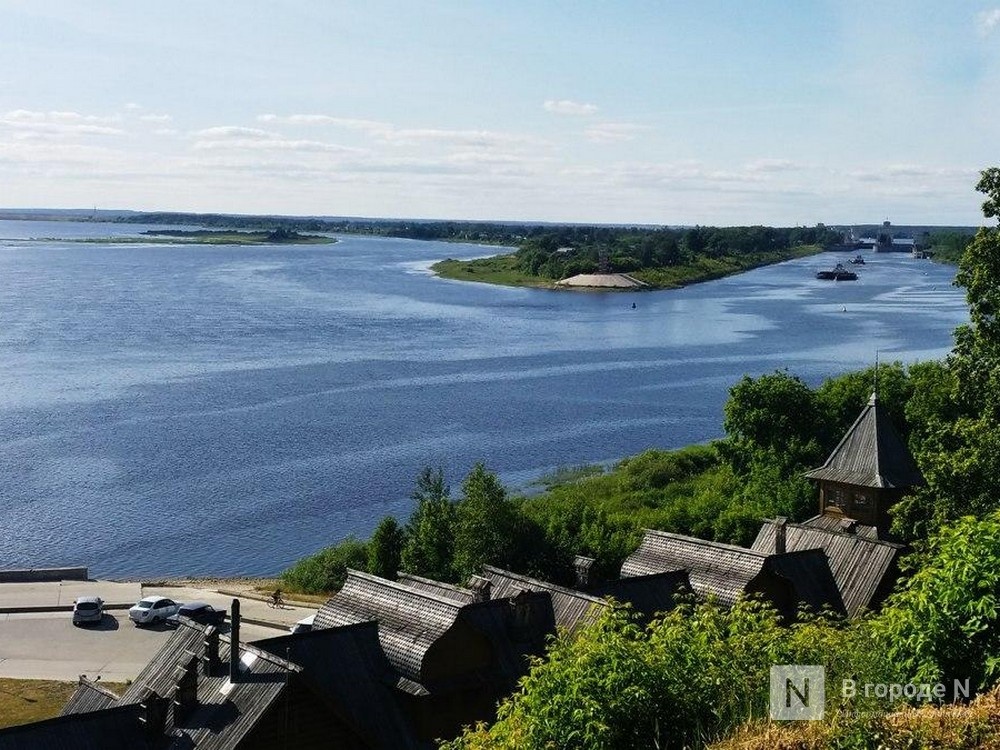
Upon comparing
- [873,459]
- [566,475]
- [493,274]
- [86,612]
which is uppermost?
[873,459]

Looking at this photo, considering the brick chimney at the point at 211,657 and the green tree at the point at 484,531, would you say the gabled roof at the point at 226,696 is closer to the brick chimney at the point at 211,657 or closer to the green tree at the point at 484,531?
the brick chimney at the point at 211,657

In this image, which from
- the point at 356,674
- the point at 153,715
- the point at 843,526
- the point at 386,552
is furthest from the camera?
the point at 386,552

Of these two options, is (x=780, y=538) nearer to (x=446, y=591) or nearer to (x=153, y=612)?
(x=446, y=591)

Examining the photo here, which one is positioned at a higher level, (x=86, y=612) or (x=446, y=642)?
(x=446, y=642)

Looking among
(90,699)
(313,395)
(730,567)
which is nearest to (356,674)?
(90,699)

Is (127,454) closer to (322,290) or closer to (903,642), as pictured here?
(903,642)

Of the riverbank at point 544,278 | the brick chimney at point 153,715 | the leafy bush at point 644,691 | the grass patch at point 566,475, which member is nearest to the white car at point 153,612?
the brick chimney at point 153,715

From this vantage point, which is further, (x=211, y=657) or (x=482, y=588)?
(x=482, y=588)
